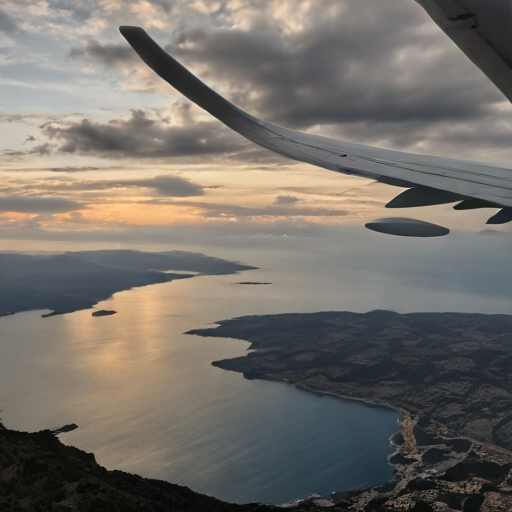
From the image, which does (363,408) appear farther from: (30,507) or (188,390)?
(30,507)

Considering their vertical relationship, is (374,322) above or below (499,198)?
below

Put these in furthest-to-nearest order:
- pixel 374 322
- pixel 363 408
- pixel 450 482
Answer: pixel 374 322 → pixel 363 408 → pixel 450 482

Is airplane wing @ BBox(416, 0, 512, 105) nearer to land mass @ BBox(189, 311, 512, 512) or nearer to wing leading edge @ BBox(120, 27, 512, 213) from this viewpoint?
wing leading edge @ BBox(120, 27, 512, 213)

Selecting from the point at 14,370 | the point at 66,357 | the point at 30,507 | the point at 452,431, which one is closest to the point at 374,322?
the point at 452,431

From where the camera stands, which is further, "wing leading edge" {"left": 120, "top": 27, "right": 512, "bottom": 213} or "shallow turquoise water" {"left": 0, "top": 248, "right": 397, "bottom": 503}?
"shallow turquoise water" {"left": 0, "top": 248, "right": 397, "bottom": 503}

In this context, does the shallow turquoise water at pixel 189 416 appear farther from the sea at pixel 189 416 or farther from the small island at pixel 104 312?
the small island at pixel 104 312

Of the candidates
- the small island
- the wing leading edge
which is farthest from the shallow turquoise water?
the wing leading edge
